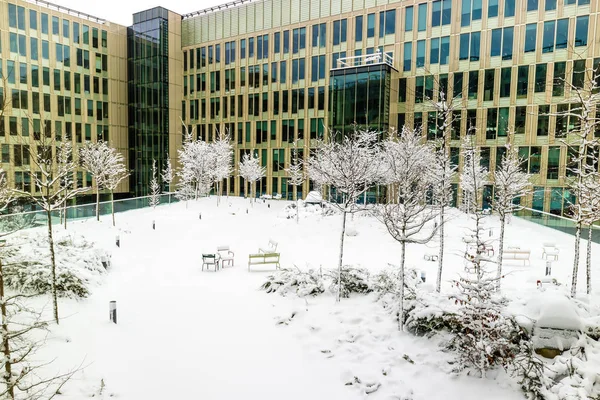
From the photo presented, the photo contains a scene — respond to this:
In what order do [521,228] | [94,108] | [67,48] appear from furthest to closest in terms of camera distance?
1. [94,108]
2. [67,48]
3. [521,228]

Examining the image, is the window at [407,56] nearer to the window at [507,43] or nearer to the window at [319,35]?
the window at [507,43]

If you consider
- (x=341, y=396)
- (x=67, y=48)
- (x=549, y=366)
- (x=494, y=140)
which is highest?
(x=67, y=48)

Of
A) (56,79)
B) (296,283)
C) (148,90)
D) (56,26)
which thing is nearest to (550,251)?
(296,283)

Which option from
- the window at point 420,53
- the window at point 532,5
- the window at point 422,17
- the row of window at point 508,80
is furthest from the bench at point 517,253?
the window at point 422,17

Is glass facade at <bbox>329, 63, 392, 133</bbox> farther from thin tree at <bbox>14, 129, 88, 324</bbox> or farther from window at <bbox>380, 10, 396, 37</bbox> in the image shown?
thin tree at <bbox>14, 129, 88, 324</bbox>

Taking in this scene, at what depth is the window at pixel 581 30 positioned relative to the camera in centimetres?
3222

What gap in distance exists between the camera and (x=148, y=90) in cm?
5091

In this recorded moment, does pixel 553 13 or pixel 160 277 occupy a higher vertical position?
pixel 553 13

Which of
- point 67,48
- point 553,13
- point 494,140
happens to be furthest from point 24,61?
point 553,13

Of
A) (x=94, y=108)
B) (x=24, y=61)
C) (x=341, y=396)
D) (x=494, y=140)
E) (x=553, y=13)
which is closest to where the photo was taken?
(x=341, y=396)

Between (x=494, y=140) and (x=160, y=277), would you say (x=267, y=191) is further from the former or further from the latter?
(x=160, y=277)

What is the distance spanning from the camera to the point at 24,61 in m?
43.1

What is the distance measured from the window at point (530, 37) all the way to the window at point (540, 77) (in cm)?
170

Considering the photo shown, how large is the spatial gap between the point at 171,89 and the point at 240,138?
12047 millimetres
